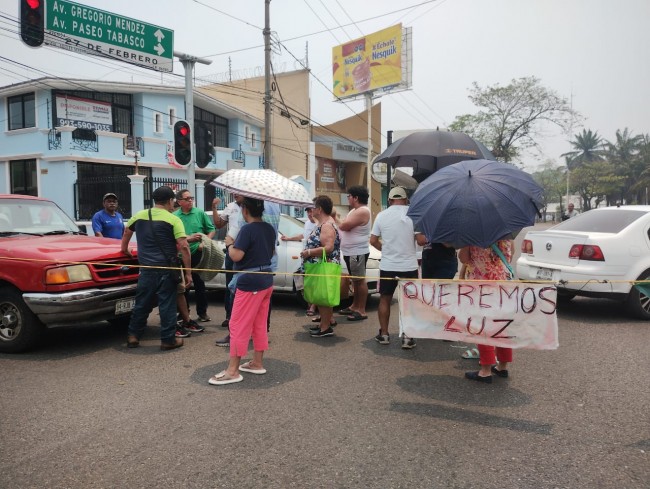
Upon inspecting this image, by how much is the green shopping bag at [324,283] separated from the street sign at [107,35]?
6334mm

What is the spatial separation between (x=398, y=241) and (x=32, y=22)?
280 inches

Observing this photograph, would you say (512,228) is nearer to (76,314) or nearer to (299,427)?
(299,427)

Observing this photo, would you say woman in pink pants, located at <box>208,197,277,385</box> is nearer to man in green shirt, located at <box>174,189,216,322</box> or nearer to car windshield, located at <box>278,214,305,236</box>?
man in green shirt, located at <box>174,189,216,322</box>

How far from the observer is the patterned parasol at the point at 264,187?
4.49 meters

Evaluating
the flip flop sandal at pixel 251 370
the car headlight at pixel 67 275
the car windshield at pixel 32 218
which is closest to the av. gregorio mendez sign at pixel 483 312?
the flip flop sandal at pixel 251 370

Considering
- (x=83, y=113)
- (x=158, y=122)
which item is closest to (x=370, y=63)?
(x=158, y=122)

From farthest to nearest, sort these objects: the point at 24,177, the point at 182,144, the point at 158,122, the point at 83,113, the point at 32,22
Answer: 1. the point at 158,122
2. the point at 24,177
3. the point at 83,113
4. the point at 182,144
5. the point at 32,22

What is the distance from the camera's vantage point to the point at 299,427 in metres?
3.62

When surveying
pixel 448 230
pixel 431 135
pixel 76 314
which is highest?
pixel 431 135

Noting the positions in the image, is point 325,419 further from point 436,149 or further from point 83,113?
point 83,113

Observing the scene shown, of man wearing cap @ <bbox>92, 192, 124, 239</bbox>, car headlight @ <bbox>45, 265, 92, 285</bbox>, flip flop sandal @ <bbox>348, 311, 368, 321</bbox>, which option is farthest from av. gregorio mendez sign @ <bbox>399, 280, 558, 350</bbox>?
man wearing cap @ <bbox>92, 192, 124, 239</bbox>

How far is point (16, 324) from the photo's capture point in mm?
5406

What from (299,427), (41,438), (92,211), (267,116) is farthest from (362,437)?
(92,211)

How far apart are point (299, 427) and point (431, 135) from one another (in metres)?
5.31
